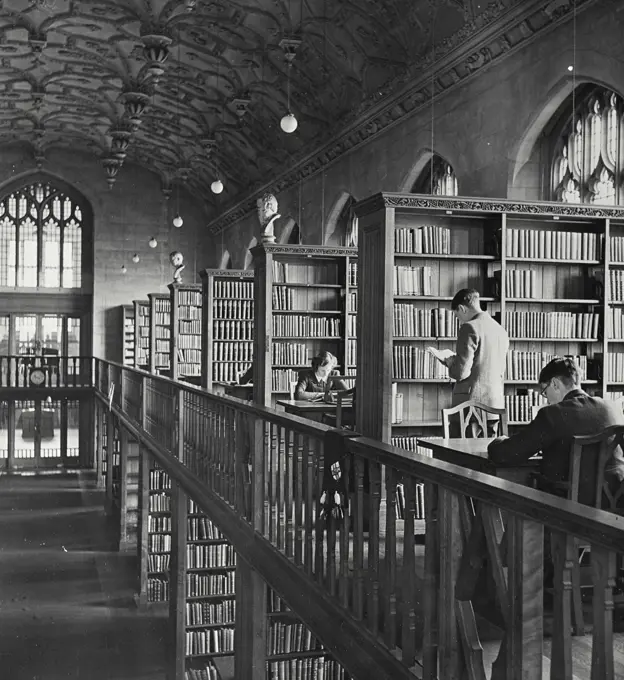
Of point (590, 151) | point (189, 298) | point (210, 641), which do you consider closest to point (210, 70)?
point (189, 298)

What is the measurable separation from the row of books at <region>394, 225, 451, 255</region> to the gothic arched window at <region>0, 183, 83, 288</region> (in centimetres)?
1806

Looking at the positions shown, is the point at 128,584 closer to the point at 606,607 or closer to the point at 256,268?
the point at 256,268

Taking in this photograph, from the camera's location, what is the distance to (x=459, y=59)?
33.7 ft

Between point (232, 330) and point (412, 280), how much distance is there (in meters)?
5.98

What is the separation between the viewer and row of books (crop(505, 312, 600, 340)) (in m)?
7.24

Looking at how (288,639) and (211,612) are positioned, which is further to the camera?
(211,612)

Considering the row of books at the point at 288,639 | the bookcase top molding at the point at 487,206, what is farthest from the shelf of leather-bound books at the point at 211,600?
the bookcase top molding at the point at 487,206

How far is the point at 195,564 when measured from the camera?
12219mm

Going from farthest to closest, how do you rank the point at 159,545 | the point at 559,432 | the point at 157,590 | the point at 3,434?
1. the point at 3,434
2. the point at 159,545
3. the point at 157,590
4. the point at 559,432

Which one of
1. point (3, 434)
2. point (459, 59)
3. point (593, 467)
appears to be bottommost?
point (3, 434)

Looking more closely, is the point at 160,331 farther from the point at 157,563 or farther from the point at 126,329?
the point at 157,563

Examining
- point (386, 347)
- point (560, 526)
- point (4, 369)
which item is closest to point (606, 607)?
point (560, 526)

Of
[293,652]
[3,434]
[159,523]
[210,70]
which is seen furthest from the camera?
[3,434]

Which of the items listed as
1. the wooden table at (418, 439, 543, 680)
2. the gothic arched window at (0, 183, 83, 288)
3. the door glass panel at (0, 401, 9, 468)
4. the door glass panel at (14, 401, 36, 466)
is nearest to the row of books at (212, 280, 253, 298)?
the wooden table at (418, 439, 543, 680)
